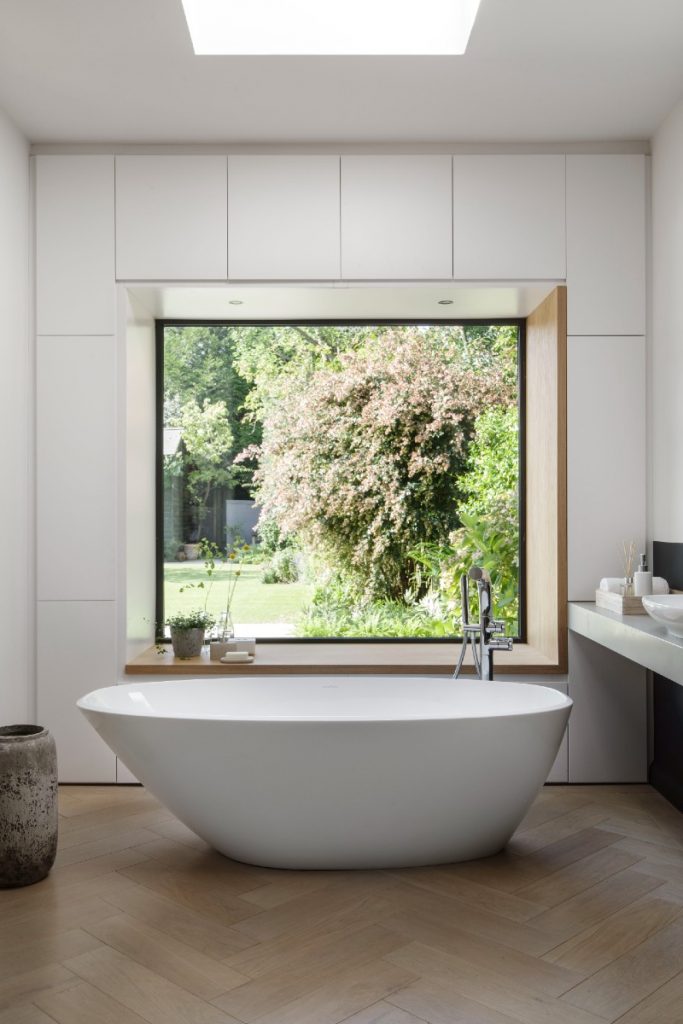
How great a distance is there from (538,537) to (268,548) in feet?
4.59

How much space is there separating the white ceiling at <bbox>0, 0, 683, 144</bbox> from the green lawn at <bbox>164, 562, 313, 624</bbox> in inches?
82.7

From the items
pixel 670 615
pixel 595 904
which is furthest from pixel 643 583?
pixel 595 904

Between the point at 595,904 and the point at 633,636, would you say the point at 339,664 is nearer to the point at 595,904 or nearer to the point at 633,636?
the point at 633,636

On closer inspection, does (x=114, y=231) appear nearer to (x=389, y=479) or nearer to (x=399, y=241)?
(x=399, y=241)

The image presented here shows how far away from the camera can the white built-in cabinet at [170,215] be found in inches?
156

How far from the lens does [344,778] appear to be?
109 inches

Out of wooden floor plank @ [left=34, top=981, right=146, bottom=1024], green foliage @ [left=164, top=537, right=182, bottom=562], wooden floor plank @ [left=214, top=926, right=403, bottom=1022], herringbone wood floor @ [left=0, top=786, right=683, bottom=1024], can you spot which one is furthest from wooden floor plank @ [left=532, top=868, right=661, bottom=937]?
green foliage @ [left=164, top=537, right=182, bottom=562]

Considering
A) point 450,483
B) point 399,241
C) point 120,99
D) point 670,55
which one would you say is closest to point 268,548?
Answer: point 450,483

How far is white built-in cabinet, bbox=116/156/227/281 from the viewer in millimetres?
3967

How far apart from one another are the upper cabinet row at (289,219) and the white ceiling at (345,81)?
0.44 feet

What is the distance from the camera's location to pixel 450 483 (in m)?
4.66

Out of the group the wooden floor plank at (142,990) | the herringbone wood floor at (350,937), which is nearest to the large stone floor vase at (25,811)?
the herringbone wood floor at (350,937)

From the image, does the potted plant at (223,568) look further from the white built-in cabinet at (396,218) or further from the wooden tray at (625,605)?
the wooden tray at (625,605)

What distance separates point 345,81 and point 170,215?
40.1 inches
